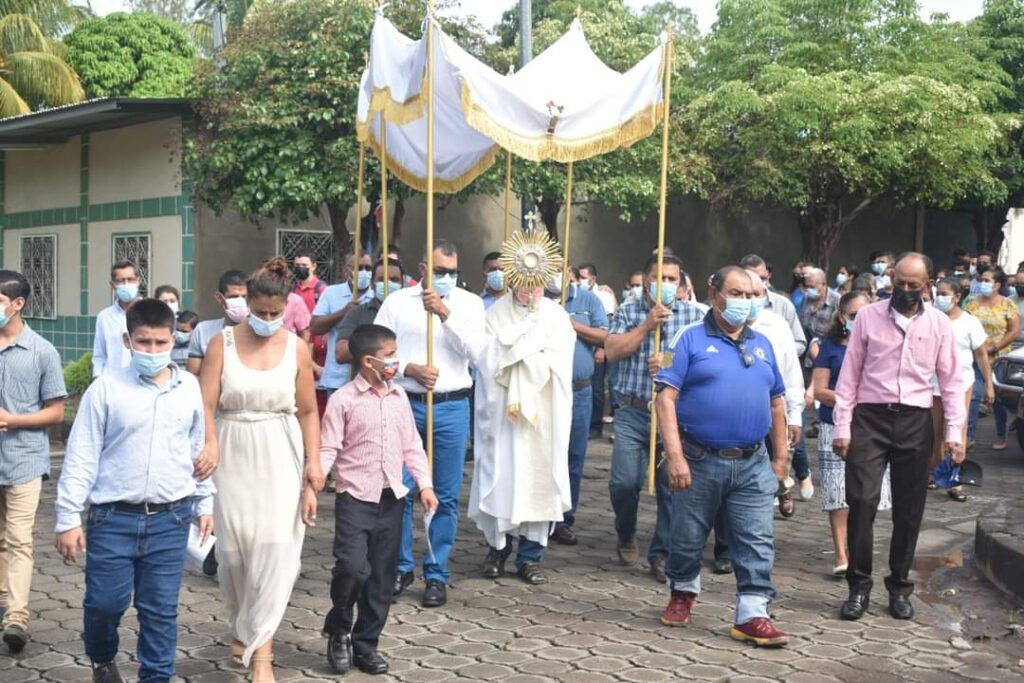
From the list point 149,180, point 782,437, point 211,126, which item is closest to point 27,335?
point 782,437

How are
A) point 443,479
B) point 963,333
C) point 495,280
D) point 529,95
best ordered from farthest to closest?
point 963,333
point 495,280
point 529,95
point 443,479

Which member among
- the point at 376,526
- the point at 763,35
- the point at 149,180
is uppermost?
the point at 763,35

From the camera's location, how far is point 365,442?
6.00 meters

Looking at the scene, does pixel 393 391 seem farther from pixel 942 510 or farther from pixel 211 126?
pixel 211 126

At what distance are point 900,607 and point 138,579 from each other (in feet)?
13.3

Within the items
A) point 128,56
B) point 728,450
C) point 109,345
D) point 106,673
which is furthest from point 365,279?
point 128,56

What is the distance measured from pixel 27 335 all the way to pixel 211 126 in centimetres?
1142

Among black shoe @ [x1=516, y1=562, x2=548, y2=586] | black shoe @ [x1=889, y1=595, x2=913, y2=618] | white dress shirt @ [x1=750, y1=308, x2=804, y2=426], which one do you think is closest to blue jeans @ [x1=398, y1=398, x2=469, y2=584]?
black shoe @ [x1=516, y1=562, x2=548, y2=586]

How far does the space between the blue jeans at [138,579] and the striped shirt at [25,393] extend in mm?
1342

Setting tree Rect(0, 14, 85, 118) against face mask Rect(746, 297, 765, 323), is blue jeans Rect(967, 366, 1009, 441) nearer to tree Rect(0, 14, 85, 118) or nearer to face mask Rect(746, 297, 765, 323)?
face mask Rect(746, 297, 765, 323)

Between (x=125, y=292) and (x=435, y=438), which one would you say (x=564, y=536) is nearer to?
(x=435, y=438)

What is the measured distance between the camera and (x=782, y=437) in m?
6.74

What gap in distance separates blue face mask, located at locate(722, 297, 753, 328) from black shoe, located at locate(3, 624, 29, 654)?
3728 millimetres

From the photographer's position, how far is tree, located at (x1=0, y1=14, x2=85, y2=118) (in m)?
28.6
